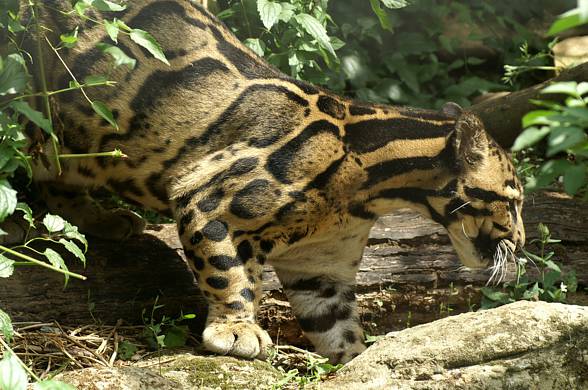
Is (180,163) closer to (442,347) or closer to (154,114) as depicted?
(154,114)

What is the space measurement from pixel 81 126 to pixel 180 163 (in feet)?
2.26

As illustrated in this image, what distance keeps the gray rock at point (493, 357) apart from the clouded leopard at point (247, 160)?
1.13m

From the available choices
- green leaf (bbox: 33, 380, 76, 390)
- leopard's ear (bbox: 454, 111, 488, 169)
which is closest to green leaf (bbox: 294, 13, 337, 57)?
leopard's ear (bbox: 454, 111, 488, 169)

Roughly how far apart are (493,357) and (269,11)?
3.02 m

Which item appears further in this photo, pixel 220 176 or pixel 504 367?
pixel 220 176

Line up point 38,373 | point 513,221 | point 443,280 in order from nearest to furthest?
point 38,373, point 513,221, point 443,280

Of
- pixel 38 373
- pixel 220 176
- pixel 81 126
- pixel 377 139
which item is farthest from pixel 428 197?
pixel 38 373

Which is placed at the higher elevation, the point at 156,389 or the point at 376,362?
the point at 376,362

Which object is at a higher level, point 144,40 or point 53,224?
point 144,40

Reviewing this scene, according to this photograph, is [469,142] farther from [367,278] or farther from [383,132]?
[367,278]

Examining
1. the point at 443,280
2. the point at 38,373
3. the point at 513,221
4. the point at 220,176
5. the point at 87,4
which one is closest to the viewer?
the point at 87,4

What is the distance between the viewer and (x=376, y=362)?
5117mm

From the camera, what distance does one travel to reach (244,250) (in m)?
6.05

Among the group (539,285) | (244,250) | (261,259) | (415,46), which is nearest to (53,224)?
(244,250)
